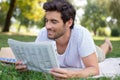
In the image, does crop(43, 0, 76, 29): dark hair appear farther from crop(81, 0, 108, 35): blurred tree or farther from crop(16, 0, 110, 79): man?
crop(81, 0, 108, 35): blurred tree

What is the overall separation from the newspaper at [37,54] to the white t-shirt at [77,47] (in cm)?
56

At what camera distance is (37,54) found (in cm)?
312

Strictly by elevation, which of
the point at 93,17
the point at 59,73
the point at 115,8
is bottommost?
the point at 93,17

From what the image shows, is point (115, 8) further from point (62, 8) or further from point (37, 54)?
point (37, 54)

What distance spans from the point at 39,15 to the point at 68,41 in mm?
17689

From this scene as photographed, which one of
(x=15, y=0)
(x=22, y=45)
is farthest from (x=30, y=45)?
(x=15, y=0)

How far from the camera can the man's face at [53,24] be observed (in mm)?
3287

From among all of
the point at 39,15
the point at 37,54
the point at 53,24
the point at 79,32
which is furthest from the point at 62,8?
the point at 39,15

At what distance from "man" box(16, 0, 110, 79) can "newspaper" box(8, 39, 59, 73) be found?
100 mm

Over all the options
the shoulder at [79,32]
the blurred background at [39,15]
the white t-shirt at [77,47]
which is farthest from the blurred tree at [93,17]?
the shoulder at [79,32]

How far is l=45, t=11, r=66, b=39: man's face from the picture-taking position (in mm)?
3287

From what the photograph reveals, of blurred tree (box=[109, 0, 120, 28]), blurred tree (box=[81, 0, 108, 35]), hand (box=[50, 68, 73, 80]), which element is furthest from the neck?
blurred tree (box=[81, 0, 108, 35])

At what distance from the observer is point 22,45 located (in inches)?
125

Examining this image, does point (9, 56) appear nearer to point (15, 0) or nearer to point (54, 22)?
point (54, 22)
